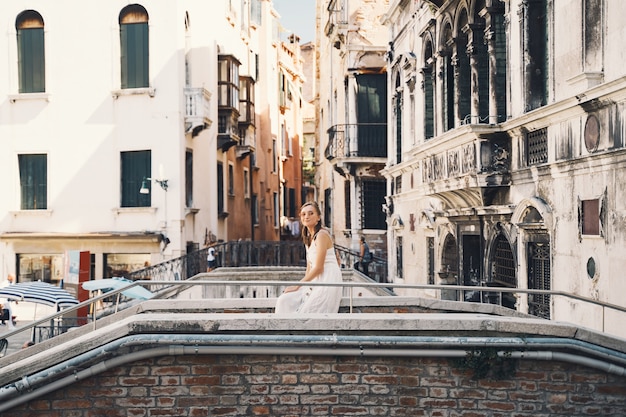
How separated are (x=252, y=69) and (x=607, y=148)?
93.1ft

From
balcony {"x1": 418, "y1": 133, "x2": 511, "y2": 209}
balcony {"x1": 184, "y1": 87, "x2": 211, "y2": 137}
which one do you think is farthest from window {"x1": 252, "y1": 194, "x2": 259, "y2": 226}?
balcony {"x1": 418, "y1": 133, "x2": 511, "y2": 209}

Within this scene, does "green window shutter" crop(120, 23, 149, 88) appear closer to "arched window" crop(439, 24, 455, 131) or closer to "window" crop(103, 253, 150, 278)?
"window" crop(103, 253, 150, 278)

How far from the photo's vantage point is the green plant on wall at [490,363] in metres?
7.07

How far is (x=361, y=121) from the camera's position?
2756 cm

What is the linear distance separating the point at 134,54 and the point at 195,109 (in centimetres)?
238

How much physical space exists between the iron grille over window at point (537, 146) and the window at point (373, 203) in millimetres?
15964

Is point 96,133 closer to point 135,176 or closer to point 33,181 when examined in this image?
point 135,176

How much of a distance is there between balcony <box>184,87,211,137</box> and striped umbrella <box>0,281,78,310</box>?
27.4 feet

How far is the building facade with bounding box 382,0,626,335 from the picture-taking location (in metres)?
9.46

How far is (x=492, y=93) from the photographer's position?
13344mm

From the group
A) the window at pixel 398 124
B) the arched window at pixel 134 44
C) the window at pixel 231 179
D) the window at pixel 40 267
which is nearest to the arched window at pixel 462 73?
the window at pixel 398 124

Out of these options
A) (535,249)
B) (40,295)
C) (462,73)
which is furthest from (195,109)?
(535,249)

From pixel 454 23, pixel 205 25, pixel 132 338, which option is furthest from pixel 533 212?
pixel 205 25

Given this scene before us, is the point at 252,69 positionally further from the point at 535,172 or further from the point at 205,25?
the point at 535,172
